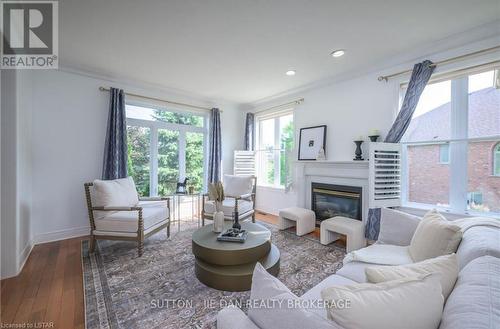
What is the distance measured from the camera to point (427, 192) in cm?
277

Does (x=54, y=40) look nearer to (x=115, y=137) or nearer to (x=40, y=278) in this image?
(x=115, y=137)

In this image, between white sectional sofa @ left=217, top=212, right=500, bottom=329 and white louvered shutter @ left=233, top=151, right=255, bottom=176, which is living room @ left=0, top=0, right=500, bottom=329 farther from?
white louvered shutter @ left=233, top=151, right=255, bottom=176

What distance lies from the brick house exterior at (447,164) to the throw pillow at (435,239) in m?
1.30

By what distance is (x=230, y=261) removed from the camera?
6.62 ft

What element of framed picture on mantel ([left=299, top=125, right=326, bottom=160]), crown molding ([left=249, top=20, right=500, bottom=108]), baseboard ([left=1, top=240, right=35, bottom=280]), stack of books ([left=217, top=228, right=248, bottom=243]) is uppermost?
crown molding ([left=249, top=20, right=500, bottom=108])

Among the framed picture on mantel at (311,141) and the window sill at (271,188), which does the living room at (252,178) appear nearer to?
the framed picture on mantel at (311,141)

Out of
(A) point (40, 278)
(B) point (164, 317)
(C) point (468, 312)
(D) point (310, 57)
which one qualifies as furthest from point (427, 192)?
(A) point (40, 278)

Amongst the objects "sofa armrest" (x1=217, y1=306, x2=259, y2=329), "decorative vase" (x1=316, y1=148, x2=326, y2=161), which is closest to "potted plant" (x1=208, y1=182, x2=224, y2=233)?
"sofa armrest" (x1=217, y1=306, x2=259, y2=329)

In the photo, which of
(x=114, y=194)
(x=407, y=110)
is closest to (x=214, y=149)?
(x=114, y=194)

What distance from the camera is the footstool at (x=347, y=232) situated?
2.76 metres

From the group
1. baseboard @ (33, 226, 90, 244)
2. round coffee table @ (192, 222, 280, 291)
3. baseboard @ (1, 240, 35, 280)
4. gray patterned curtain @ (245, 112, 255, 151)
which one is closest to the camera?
round coffee table @ (192, 222, 280, 291)

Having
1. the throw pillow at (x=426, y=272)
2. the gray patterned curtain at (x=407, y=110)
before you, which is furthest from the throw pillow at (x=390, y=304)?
the gray patterned curtain at (x=407, y=110)

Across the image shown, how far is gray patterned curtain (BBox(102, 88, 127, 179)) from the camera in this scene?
3488mm

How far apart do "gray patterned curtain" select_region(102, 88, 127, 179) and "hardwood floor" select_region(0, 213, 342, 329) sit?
1.28m
